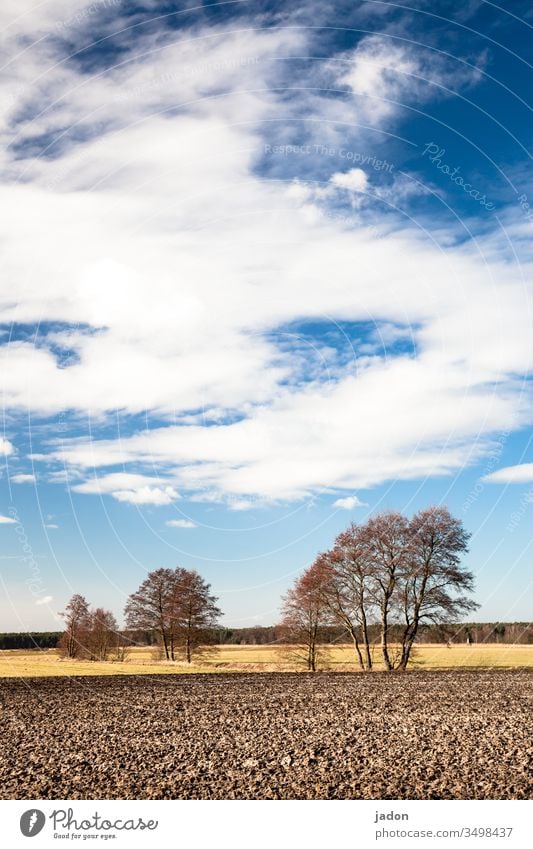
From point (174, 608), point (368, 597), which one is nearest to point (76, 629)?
point (174, 608)

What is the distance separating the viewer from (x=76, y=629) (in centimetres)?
8506

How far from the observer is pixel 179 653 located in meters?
73.4

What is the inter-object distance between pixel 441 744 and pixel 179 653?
57.1 meters

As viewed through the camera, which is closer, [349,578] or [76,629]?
[349,578]

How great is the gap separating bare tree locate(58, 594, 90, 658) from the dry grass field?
46816 millimetres

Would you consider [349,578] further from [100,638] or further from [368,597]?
[100,638]

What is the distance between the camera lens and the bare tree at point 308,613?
58.8 metres
